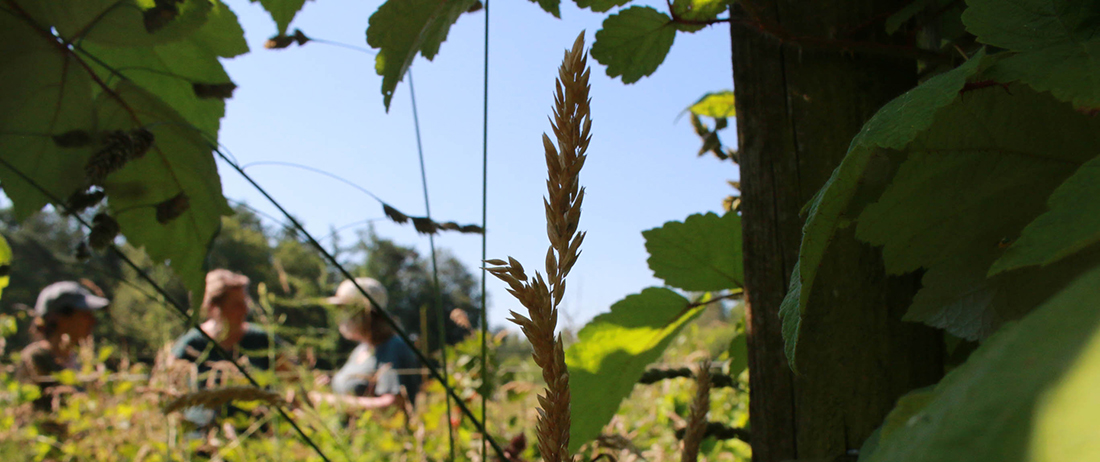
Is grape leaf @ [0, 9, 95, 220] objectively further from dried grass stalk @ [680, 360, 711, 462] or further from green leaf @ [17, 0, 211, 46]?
dried grass stalk @ [680, 360, 711, 462]

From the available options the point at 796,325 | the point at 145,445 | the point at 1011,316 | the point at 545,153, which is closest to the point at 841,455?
the point at 1011,316

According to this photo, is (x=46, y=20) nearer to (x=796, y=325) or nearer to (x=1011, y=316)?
(x=796, y=325)

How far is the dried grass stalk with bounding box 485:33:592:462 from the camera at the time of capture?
454mm

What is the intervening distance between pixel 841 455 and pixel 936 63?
42 cm

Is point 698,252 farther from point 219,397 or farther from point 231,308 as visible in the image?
point 231,308

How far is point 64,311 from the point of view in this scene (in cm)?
458

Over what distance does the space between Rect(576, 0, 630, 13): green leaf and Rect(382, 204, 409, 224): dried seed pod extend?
43 centimetres

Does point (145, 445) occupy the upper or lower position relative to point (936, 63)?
lower

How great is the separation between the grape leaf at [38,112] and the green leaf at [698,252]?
2.93 ft

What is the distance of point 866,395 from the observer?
69 cm

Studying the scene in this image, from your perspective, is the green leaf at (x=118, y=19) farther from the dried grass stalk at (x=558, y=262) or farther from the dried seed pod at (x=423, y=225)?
the dried grass stalk at (x=558, y=262)

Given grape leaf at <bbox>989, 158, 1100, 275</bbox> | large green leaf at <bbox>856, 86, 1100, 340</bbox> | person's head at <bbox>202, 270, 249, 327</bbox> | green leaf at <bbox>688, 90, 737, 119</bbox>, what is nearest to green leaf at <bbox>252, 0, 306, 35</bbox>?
green leaf at <bbox>688, 90, 737, 119</bbox>

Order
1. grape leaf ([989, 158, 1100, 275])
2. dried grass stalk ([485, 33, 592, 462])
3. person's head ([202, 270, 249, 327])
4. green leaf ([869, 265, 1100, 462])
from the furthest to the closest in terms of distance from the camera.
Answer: person's head ([202, 270, 249, 327]) < dried grass stalk ([485, 33, 592, 462]) < grape leaf ([989, 158, 1100, 275]) < green leaf ([869, 265, 1100, 462])

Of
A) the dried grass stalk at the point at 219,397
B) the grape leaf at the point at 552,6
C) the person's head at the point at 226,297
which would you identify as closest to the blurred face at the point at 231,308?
the person's head at the point at 226,297
